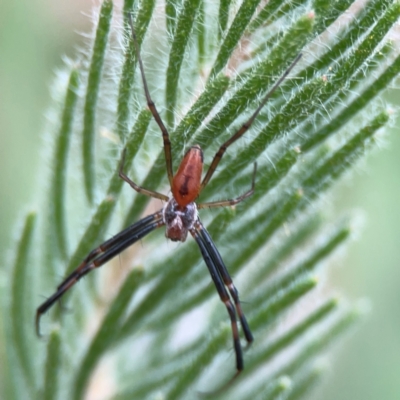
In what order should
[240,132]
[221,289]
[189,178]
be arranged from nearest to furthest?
[240,132] < [189,178] < [221,289]

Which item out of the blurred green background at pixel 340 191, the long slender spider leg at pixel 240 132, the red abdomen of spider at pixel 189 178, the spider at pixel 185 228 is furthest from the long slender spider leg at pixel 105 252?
the blurred green background at pixel 340 191

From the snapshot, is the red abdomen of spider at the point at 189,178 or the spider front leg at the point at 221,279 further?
the spider front leg at the point at 221,279

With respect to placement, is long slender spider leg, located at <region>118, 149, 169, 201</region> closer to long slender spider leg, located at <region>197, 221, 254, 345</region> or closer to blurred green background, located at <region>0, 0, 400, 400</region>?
long slender spider leg, located at <region>197, 221, 254, 345</region>

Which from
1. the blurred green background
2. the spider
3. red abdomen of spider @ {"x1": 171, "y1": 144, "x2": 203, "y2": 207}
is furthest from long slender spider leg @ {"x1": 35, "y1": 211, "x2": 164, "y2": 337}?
the blurred green background

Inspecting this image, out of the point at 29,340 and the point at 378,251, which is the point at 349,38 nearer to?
the point at 29,340

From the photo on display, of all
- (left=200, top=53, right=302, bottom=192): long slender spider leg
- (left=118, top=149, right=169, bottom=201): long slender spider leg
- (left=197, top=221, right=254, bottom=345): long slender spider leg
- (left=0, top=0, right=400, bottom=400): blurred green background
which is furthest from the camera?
(left=0, top=0, right=400, bottom=400): blurred green background

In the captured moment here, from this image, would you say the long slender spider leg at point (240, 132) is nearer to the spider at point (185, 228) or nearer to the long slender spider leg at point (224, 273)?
the spider at point (185, 228)

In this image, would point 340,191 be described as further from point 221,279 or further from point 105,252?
point 105,252

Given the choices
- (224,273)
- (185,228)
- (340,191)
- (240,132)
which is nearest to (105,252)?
(185,228)
